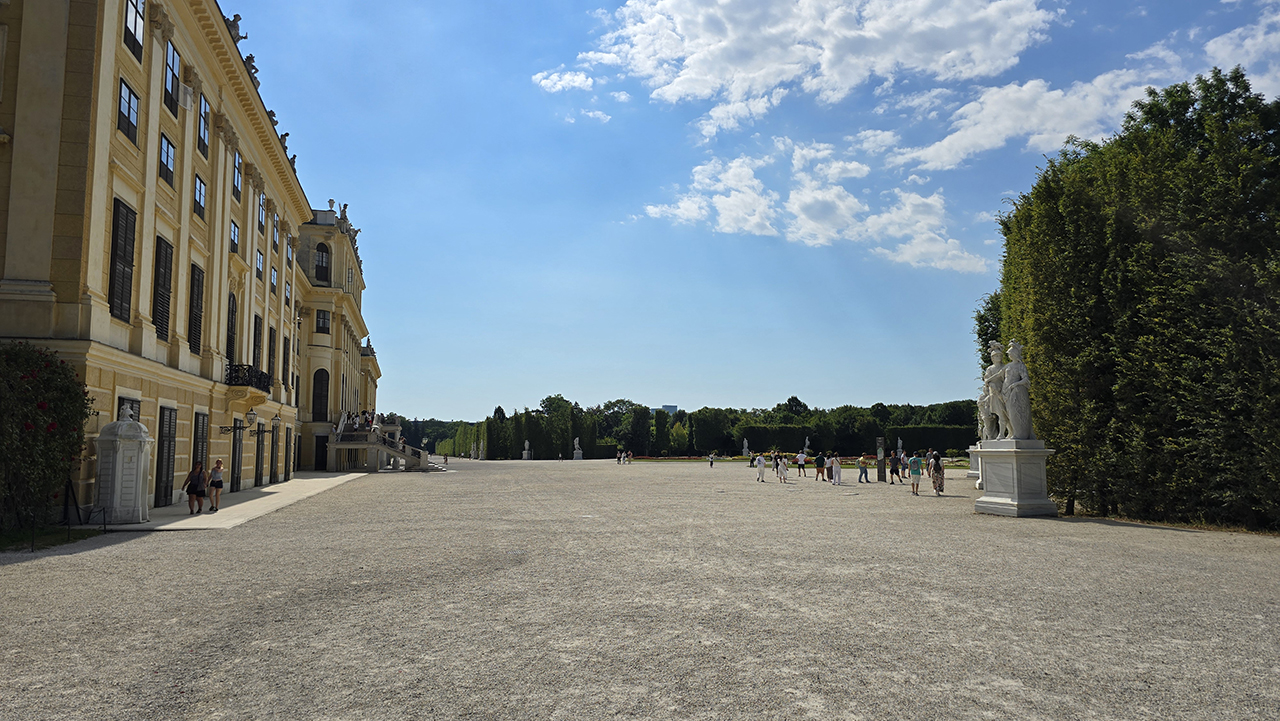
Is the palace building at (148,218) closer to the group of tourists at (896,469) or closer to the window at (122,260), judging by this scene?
the window at (122,260)

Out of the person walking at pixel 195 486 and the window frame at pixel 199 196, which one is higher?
the window frame at pixel 199 196

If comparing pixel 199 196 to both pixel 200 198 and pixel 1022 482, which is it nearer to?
pixel 200 198

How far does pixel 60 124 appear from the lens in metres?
16.4

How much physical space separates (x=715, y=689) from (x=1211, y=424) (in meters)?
14.5

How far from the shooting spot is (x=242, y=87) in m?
27.4

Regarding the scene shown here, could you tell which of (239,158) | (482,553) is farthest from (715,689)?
(239,158)

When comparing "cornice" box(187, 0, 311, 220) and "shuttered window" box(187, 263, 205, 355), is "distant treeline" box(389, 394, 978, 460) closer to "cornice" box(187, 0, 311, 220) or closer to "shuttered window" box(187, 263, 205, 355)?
"cornice" box(187, 0, 311, 220)

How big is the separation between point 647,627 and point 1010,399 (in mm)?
13782

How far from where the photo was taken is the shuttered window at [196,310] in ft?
77.3

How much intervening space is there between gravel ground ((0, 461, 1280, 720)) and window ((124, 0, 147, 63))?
12707mm

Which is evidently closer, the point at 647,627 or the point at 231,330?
the point at 647,627

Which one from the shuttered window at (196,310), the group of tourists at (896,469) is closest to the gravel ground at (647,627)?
the shuttered window at (196,310)

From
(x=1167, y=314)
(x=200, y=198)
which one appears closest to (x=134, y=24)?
(x=200, y=198)

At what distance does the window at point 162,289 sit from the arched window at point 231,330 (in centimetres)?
692
